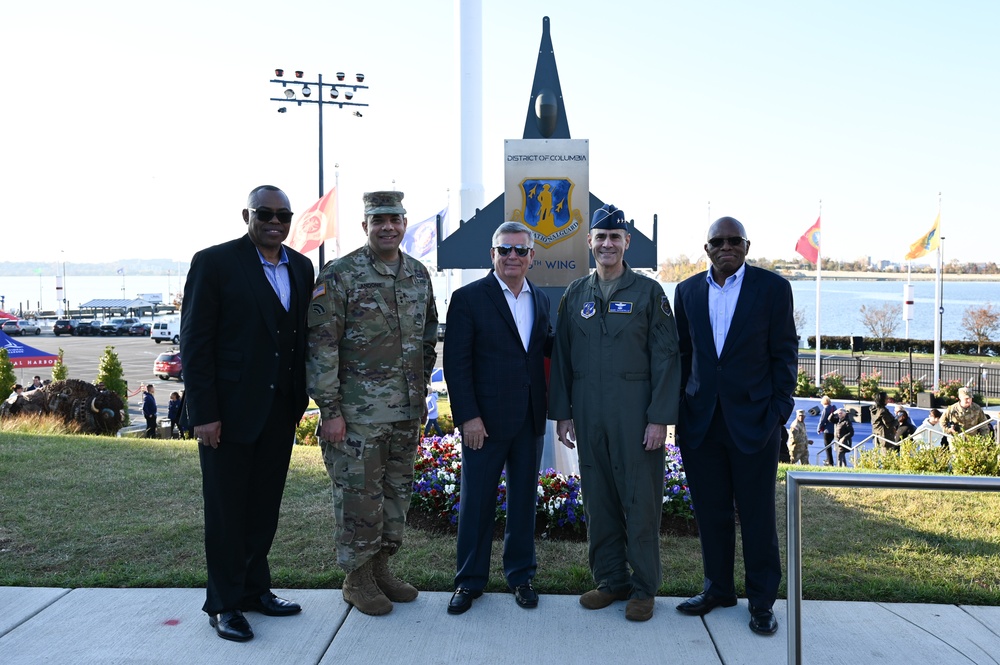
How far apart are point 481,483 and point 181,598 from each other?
1.77 meters

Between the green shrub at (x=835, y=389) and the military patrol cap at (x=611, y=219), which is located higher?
the military patrol cap at (x=611, y=219)

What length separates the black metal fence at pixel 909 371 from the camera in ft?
101

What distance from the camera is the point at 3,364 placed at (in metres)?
18.2

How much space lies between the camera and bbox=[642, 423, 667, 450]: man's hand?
401 cm

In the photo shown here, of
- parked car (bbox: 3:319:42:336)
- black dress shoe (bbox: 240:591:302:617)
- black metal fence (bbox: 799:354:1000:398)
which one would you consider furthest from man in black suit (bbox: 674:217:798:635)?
parked car (bbox: 3:319:42:336)

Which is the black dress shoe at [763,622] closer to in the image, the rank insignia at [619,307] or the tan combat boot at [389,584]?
the rank insignia at [619,307]

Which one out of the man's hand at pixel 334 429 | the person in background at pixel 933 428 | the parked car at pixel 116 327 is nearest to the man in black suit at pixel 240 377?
the man's hand at pixel 334 429

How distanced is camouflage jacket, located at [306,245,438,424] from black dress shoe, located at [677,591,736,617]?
5.61ft

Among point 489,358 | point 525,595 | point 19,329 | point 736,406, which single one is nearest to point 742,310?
point 736,406

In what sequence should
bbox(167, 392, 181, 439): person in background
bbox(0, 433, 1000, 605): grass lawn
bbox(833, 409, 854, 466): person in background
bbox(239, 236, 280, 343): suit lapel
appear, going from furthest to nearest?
1. bbox(167, 392, 181, 439): person in background
2. bbox(833, 409, 854, 466): person in background
3. bbox(0, 433, 1000, 605): grass lawn
4. bbox(239, 236, 280, 343): suit lapel

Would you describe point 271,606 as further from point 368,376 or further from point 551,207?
point 551,207

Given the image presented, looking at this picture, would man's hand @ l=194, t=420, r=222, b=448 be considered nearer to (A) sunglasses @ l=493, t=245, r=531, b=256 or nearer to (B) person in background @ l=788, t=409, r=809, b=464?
(A) sunglasses @ l=493, t=245, r=531, b=256

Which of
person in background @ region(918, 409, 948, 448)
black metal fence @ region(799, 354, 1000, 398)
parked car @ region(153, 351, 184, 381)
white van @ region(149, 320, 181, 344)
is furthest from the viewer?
white van @ region(149, 320, 181, 344)

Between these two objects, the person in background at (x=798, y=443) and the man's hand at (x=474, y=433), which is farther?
the person in background at (x=798, y=443)
